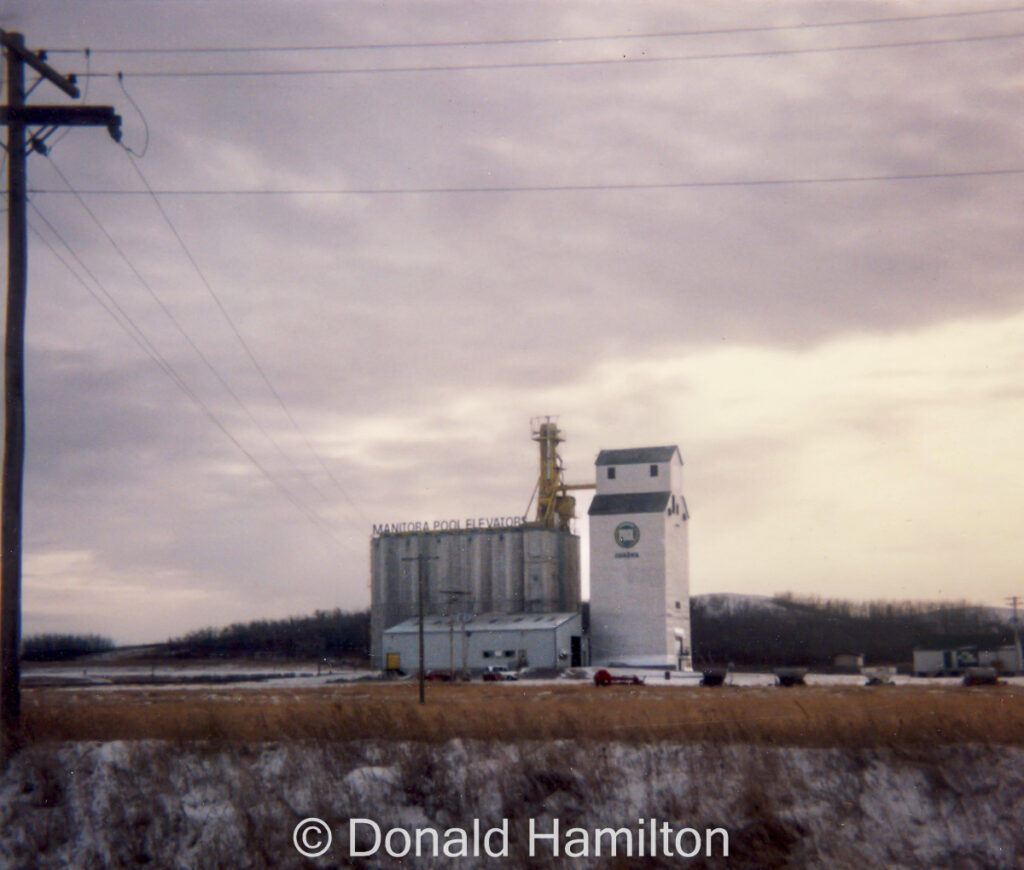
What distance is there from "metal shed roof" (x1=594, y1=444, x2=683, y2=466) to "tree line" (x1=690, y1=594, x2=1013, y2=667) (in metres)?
29.8

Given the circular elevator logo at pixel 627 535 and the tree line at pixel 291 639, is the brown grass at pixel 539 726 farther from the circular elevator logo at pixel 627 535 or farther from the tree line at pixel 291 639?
the tree line at pixel 291 639

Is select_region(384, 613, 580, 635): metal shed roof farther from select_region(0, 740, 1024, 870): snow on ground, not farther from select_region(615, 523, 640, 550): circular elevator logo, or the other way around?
select_region(0, 740, 1024, 870): snow on ground

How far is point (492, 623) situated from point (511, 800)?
6156 cm

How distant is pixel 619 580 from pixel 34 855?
63.7m

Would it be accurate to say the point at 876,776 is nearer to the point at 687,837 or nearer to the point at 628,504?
the point at 687,837

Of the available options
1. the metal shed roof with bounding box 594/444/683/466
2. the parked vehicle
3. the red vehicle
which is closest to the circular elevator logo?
the metal shed roof with bounding box 594/444/683/466

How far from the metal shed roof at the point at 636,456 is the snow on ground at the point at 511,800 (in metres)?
61.9

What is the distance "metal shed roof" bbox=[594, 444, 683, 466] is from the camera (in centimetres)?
7981

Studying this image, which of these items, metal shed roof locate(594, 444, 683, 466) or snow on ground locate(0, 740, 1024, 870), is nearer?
snow on ground locate(0, 740, 1024, 870)

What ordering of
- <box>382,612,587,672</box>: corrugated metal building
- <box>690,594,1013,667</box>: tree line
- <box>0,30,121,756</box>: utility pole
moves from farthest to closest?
<box>690,594,1013,667</box>: tree line
<box>382,612,587,672</box>: corrugated metal building
<box>0,30,121,756</box>: utility pole

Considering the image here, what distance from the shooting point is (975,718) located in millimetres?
19328

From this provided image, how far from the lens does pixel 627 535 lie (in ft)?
255

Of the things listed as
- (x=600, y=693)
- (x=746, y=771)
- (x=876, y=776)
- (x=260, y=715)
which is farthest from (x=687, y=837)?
(x=600, y=693)

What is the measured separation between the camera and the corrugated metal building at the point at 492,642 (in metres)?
73.8
